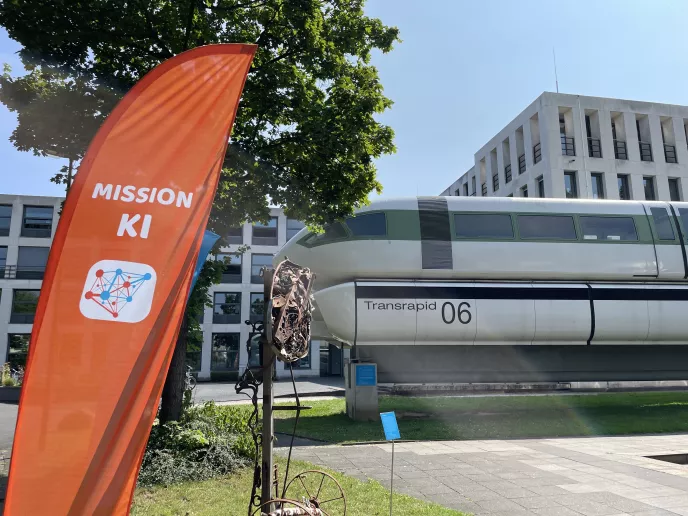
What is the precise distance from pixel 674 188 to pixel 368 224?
2861 cm

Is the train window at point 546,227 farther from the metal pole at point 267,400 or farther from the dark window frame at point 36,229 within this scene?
the dark window frame at point 36,229

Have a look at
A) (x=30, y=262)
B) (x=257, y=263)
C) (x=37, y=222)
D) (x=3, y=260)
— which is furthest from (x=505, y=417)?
(x=3, y=260)

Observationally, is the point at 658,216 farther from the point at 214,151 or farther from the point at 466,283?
the point at 214,151

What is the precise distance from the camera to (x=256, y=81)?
10086mm

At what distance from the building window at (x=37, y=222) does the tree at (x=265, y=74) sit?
34162mm

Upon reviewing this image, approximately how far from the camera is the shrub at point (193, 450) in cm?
803

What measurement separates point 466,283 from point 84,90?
1083cm

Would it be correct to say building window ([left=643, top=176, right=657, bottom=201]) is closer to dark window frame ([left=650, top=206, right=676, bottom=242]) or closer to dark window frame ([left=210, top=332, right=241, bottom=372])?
dark window frame ([left=650, top=206, right=676, bottom=242])

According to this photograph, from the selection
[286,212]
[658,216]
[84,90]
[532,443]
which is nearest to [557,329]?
[532,443]

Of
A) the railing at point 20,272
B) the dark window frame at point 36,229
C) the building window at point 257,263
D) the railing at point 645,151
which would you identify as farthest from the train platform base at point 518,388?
the dark window frame at point 36,229

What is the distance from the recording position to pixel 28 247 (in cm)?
3897

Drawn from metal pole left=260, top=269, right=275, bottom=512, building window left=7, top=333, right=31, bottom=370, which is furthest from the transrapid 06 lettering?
building window left=7, top=333, right=31, bottom=370

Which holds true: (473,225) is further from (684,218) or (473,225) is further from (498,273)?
(684,218)

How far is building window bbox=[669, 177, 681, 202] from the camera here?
109ft
